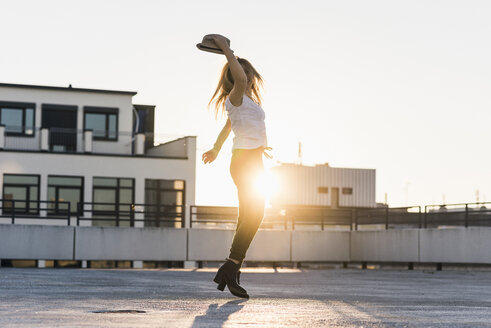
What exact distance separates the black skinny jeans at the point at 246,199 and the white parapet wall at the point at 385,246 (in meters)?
18.7

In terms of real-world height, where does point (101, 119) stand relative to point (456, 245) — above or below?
above

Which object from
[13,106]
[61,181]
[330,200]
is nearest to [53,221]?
[61,181]

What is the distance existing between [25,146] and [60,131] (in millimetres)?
1542

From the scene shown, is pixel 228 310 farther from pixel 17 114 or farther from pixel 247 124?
pixel 17 114

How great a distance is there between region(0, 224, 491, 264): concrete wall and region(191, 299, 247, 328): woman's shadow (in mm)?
17434

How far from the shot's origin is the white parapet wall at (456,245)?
22.1 metres

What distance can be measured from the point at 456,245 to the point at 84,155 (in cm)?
1982

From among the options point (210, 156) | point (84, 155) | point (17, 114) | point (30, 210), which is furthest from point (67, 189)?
point (210, 156)

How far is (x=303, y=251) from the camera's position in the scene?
93.1 feet

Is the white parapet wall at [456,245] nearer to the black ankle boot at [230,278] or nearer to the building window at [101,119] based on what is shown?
the black ankle boot at [230,278]

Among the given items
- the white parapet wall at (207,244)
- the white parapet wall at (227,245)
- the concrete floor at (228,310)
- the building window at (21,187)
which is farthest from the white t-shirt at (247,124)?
the building window at (21,187)

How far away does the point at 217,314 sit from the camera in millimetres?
4719

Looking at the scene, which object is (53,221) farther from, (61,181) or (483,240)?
(483,240)

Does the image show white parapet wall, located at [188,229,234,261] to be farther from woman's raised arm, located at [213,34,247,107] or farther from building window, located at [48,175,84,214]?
woman's raised arm, located at [213,34,247,107]
